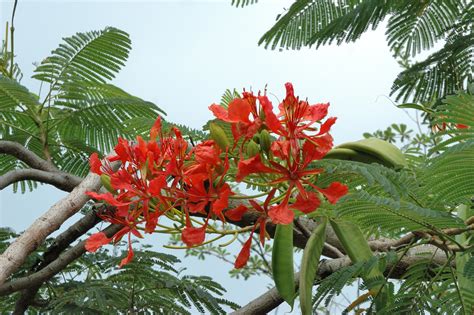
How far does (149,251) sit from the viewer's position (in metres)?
2.20

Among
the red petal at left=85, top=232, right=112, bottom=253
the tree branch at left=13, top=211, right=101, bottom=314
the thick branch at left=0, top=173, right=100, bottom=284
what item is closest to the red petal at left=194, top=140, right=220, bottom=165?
the red petal at left=85, top=232, right=112, bottom=253

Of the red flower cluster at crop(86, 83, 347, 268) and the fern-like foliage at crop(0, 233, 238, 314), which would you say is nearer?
the red flower cluster at crop(86, 83, 347, 268)

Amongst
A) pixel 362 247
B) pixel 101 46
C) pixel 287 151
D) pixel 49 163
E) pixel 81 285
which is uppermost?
pixel 101 46

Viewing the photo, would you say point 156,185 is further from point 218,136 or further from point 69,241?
point 69,241

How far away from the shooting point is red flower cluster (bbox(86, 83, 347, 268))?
1241 mm

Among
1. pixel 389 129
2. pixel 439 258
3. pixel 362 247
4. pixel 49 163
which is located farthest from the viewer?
pixel 389 129

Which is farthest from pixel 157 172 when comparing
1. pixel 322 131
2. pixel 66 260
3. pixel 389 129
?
pixel 389 129

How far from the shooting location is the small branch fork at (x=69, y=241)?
1736 millimetres

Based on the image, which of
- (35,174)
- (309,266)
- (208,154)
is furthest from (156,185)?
(35,174)

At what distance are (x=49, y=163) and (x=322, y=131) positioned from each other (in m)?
1.36

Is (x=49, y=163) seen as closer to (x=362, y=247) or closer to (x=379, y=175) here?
(x=362, y=247)

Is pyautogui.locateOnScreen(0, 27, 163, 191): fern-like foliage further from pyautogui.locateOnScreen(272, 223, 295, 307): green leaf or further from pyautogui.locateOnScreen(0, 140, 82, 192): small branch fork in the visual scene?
pyautogui.locateOnScreen(272, 223, 295, 307): green leaf

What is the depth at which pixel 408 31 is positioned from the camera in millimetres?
3068

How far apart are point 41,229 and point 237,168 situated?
694 millimetres
